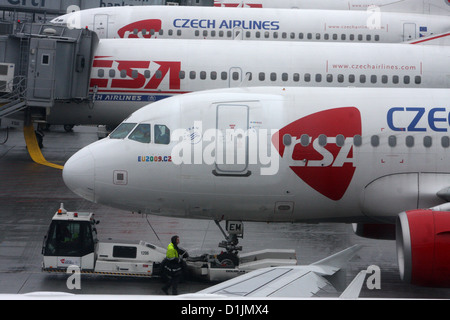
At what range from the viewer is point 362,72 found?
3422 centimetres

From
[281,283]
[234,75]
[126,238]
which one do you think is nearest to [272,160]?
[126,238]

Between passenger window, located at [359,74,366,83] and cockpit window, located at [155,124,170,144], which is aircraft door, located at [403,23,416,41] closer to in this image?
passenger window, located at [359,74,366,83]

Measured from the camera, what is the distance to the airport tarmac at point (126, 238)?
60.6 feet

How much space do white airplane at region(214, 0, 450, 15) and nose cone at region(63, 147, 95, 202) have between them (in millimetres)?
34267

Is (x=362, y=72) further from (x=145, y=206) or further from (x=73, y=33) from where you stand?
(x=145, y=206)

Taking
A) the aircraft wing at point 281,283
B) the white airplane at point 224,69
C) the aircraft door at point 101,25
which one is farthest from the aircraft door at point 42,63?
the aircraft wing at point 281,283

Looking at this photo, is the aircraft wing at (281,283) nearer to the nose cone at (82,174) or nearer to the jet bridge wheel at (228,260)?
the jet bridge wheel at (228,260)

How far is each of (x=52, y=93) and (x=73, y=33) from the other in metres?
3.08

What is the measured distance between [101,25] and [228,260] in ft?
88.4

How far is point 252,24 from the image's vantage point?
4488cm

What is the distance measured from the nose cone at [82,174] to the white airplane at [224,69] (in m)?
15.0
